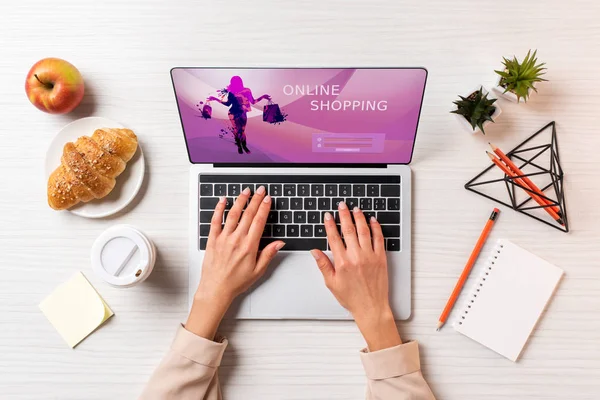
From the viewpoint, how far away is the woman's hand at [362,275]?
0.81 m

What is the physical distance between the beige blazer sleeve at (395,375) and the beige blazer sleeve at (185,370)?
0.85 ft

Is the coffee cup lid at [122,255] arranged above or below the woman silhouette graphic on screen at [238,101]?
below

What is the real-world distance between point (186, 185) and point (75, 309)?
0.96ft

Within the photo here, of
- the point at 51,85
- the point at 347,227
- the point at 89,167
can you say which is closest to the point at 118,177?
the point at 89,167

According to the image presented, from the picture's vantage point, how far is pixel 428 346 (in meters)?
0.85

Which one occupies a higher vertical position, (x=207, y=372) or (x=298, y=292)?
(x=298, y=292)

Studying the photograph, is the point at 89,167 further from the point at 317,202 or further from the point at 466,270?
the point at 466,270

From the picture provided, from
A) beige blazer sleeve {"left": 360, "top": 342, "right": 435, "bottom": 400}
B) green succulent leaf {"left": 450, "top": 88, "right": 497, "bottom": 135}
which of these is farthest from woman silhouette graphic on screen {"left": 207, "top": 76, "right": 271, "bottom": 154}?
beige blazer sleeve {"left": 360, "top": 342, "right": 435, "bottom": 400}

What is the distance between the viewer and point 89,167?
0.80 m

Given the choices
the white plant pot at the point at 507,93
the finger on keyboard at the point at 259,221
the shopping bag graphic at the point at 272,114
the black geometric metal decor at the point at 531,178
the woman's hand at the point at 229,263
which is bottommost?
the woman's hand at the point at 229,263

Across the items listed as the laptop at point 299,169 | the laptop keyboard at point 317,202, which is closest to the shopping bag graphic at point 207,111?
the laptop at point 299,169

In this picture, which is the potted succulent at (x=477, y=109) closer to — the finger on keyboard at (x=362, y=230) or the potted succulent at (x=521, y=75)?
the potted succulent at (x=521, y=75)

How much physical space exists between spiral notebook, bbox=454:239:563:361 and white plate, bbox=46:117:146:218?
0.62m

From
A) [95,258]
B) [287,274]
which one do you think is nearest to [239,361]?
[287,274]
